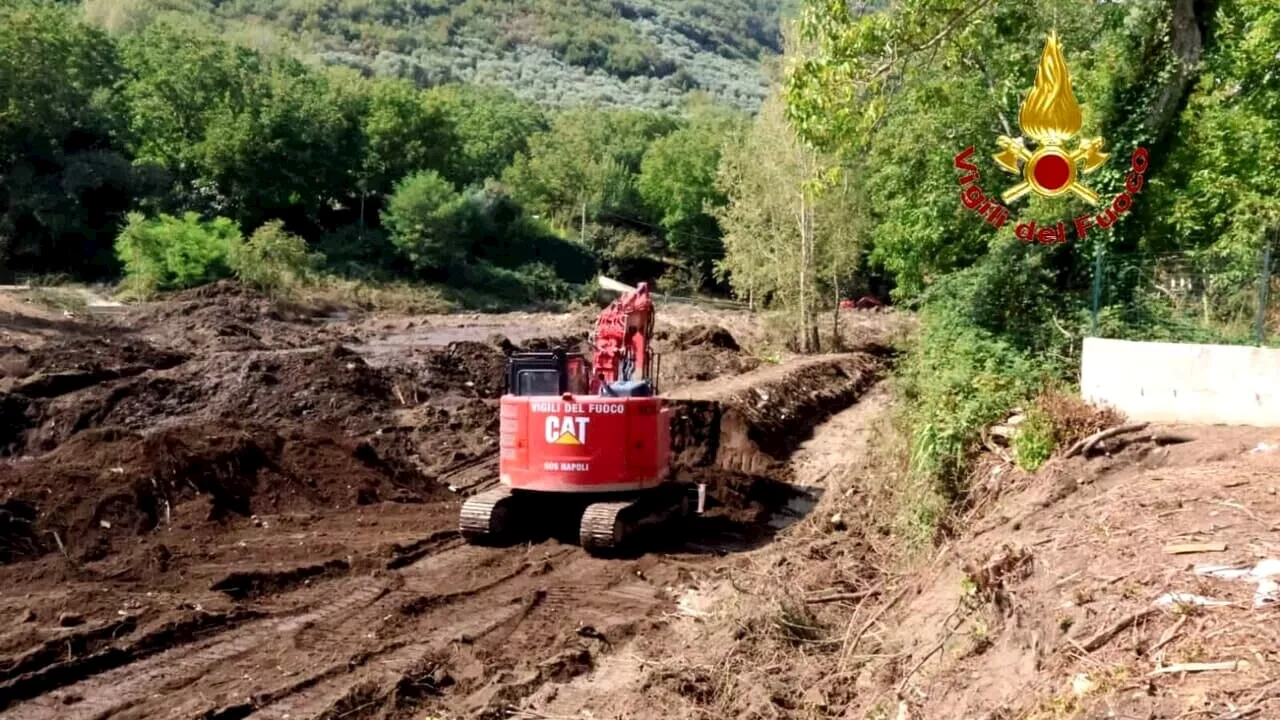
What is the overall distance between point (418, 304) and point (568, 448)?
36.1 metres

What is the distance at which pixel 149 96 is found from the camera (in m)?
54.5

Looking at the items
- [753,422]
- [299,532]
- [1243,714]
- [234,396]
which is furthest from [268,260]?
[1243,714]

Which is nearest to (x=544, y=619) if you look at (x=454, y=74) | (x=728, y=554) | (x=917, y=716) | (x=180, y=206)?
(x=728, y=554)

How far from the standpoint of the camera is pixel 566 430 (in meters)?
14.5

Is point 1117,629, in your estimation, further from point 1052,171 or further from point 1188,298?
point 1052,171

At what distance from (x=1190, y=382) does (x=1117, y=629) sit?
16.9ft

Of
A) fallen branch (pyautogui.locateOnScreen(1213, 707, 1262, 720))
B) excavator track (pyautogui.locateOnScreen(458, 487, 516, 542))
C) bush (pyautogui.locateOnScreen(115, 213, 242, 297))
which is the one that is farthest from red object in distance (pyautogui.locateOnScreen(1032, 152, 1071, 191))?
bush (pyautogui.locateOnScreen(115, 213, 242, 297))

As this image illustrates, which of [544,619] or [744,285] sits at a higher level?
[744,285]

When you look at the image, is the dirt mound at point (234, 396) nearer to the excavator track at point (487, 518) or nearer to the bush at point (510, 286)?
the excavator track at point (487, 518)

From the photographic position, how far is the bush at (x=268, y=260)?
42062 millimetres

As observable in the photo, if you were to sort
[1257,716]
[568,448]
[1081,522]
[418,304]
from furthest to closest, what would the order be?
[418,304] < [568,448] < [1081,522] < [1257,716]

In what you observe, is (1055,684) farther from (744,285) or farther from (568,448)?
(744,285)

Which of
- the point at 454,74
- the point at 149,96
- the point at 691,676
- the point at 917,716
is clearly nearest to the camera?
the point at 917,716

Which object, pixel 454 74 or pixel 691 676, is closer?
pixel 691 676
